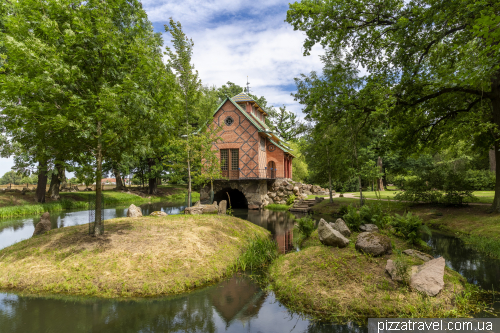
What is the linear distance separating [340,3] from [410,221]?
10011 millimetres

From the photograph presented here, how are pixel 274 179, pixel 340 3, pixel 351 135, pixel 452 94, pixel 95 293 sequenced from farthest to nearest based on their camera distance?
pixel 274 179, pixel 351 135, pixel 452 94, pixel 340 3, pixel 95 293

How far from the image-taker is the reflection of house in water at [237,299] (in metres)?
6.37

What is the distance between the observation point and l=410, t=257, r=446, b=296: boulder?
243 inches

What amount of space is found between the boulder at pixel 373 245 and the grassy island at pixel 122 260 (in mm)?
3935

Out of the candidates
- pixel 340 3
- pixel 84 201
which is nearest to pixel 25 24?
pixel 340 3

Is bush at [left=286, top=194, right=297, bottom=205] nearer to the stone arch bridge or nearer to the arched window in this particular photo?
the stone arch bridge

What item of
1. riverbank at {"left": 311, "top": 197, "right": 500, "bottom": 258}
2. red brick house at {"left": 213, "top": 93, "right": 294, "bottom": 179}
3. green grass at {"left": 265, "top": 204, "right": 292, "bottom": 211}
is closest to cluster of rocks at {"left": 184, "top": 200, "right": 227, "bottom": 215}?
riverbank at {"left": 311, "top": 197, "right": 500, "bottom": 258}

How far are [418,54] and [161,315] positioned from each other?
15.9 metres

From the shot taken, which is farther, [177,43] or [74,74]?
[177,43]

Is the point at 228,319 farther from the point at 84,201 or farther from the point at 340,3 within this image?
the point at 84,201

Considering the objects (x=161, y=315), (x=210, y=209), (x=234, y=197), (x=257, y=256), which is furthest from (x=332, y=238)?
(x=234, y=197)

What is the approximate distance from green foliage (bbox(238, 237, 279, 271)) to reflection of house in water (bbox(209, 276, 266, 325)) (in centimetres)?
106

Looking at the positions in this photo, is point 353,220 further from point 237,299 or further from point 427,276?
point 237,299

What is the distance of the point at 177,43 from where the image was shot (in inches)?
650
